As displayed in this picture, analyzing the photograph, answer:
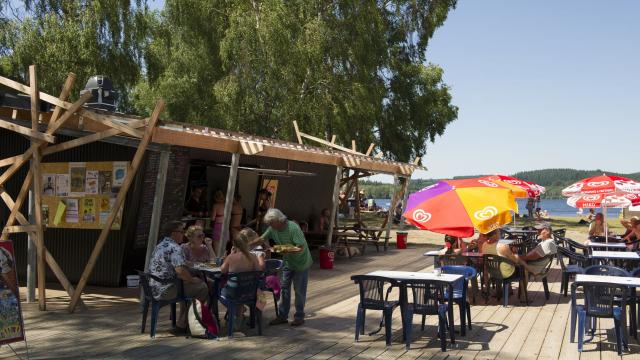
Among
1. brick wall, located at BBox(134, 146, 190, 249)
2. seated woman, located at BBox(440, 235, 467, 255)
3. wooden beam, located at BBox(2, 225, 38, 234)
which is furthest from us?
brick wall, located at BBox(134, 146, 190, 249)

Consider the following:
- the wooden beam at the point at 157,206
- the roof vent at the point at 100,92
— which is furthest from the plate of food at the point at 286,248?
the roof vent at the point at 100,92

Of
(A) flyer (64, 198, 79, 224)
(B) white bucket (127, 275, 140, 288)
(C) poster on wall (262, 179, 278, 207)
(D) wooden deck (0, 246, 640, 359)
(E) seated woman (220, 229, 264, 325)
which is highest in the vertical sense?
(C) poster on wall (262, 179, 278, 207)

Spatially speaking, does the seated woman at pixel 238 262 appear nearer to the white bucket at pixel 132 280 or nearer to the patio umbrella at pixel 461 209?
the patio umbrella at pixel 461 209

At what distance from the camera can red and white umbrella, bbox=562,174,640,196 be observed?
39.9 feet

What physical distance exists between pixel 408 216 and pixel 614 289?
2444 millimetres

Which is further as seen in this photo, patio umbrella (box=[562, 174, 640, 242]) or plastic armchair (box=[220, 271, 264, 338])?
patio umbrella (box=[562, 174, 640, 242])

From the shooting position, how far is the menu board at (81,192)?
9570 mm

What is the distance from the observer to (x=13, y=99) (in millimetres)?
10023

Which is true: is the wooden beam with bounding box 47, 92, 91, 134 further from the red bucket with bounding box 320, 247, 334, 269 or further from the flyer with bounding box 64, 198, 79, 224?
the red bucket with bounding box 320, 247, 334, 269

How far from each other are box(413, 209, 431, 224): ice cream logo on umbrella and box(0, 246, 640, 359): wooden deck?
1164 millimetres

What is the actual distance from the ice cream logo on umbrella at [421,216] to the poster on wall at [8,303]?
437cm

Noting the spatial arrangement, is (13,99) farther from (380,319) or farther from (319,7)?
(319,7)

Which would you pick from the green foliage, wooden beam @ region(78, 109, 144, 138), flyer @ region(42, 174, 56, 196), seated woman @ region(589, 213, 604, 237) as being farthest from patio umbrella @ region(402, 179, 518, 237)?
the green foliage

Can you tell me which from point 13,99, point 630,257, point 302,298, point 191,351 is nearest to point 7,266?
point 191,351
